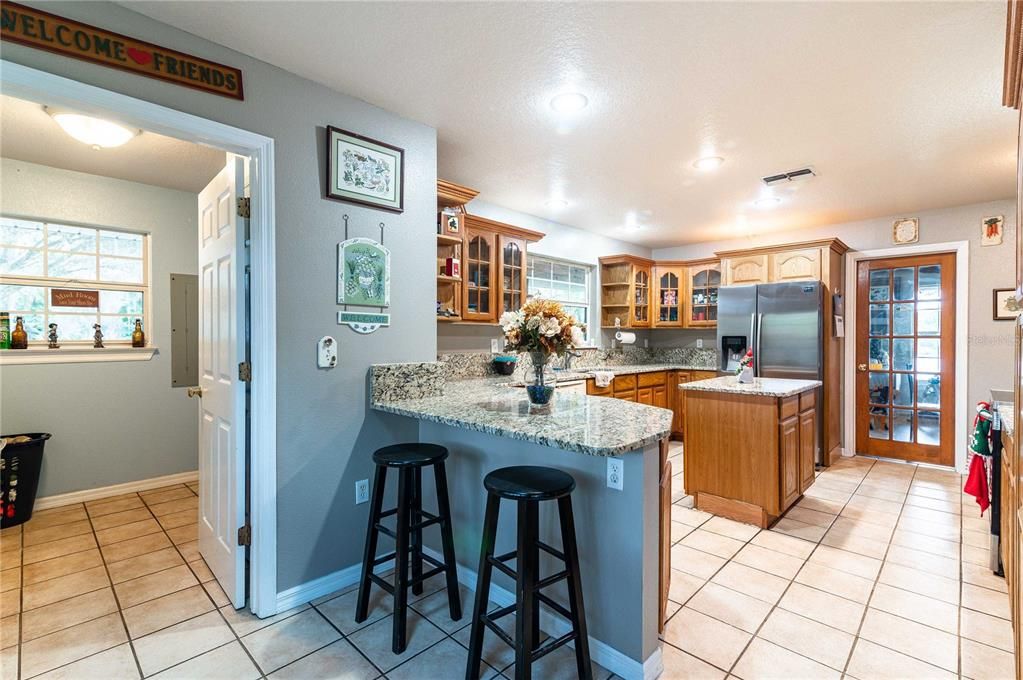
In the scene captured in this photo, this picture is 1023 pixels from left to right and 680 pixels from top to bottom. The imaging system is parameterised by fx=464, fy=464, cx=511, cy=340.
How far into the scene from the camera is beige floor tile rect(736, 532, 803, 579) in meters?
2.52

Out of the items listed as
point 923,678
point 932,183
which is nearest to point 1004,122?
point 932,183

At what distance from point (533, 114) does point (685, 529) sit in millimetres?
2744

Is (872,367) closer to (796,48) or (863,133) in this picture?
(863,133)

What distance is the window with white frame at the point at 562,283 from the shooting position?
5.01 metres

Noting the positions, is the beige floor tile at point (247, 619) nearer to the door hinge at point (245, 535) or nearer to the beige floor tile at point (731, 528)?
the door hinge at point (245, 535)

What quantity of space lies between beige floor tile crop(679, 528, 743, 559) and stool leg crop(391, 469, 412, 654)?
5.82ft

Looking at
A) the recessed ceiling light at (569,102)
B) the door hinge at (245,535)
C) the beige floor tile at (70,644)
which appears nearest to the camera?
the beige floor tile at (70,644)

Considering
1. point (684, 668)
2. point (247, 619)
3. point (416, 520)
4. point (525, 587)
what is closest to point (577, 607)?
point (525, 587)

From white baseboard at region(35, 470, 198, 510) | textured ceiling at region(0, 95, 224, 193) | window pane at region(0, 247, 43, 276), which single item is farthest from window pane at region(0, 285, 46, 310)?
white baseboard at region(35, 470, 198, 510)

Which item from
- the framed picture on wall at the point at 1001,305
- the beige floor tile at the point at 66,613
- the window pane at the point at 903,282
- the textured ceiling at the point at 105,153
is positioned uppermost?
the textured ceiling at the point at 105,153

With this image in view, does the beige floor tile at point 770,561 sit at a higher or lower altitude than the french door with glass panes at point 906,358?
lower

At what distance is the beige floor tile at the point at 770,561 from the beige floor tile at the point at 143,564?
2858 mm

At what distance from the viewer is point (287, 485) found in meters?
2.16

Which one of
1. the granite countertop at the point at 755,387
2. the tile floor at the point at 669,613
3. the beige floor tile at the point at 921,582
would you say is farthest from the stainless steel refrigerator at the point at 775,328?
the beige floor tile at the point at 921,582
